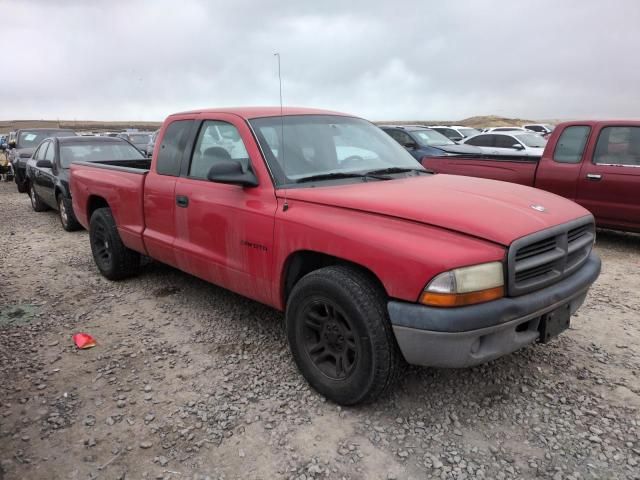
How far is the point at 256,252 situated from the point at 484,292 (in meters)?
1.55

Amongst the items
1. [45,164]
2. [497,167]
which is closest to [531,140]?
[497,167]

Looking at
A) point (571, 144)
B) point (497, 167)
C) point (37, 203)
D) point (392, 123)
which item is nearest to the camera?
point (571, 144)

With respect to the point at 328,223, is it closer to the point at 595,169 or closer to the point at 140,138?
the point at 595,169

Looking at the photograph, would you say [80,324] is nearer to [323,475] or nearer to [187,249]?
[187,249]

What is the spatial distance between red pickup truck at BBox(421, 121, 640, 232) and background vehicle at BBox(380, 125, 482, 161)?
368cm

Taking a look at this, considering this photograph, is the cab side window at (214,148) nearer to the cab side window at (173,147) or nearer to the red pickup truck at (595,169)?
the cab side window at (173,147)

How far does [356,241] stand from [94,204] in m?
4.20

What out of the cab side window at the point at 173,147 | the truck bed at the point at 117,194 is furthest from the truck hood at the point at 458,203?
the truck bed at the point at 117,194

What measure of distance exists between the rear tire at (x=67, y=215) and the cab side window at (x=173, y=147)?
4307mm

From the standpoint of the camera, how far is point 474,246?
8.16 ft

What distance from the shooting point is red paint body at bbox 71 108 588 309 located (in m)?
2.54

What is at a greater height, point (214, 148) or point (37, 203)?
point (214, 148)

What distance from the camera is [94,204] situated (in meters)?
5.79

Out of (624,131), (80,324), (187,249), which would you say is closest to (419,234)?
(187,249)
